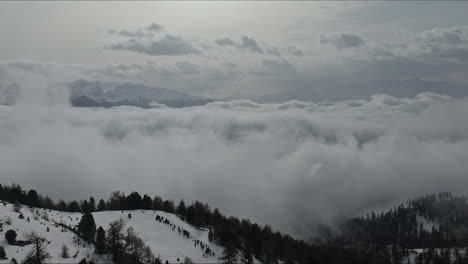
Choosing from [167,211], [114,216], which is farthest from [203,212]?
[114,216]

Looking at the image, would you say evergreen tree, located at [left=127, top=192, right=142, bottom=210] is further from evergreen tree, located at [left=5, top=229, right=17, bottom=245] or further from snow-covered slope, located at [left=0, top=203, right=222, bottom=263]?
evergreen tree, located at [left=5, top=229, right=17, bottom=245]

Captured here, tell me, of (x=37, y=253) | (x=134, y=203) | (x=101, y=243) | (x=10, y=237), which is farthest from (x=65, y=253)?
(x=134, y=203)

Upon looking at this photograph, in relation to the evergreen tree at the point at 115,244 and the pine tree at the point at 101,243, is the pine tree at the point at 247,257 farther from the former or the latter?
the pine tree at the point at 101,243

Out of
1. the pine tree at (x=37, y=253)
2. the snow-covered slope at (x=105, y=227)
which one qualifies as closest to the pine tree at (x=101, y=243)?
the snow-covered slope at (x=105, y=227)

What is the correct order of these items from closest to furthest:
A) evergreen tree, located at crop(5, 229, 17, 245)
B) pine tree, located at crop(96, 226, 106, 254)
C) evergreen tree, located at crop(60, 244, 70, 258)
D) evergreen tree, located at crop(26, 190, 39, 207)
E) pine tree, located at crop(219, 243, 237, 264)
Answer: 1. evergreen tree, located at crop(60, 244, 70, 258)
2. evergreen tree, located at crop(5, 229, 17, 245)
3. pine tree, located at crop(96, 226, 106, 254)
4. pine tree, located at crop(219, 243, 237, 264)
5. evergreen tree, located at crop(26, 190, 39, 207)

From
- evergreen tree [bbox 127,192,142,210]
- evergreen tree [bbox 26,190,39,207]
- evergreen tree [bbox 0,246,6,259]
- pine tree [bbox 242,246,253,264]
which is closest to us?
evergreen tree [bbox 0,246,6,259]

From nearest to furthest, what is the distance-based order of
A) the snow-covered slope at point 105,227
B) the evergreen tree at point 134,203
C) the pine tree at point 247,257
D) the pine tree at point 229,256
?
1. the snow-covered slope at point 105,227
2. the pine tree at point 229,256
3. the pine tree at point 247,257
4. the evergreen tree at point 134,203

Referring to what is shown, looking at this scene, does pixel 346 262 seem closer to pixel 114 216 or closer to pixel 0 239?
pixel 114 216

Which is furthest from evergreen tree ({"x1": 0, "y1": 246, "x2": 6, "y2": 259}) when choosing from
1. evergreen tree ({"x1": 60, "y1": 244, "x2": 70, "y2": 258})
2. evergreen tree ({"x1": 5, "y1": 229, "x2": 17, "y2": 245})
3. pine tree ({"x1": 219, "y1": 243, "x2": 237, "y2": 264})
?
pine tree ({"x1": 219, "y1": 243, "x2": 237, "y2": 264})

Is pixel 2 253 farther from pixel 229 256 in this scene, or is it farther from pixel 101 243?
pixel 229 256
